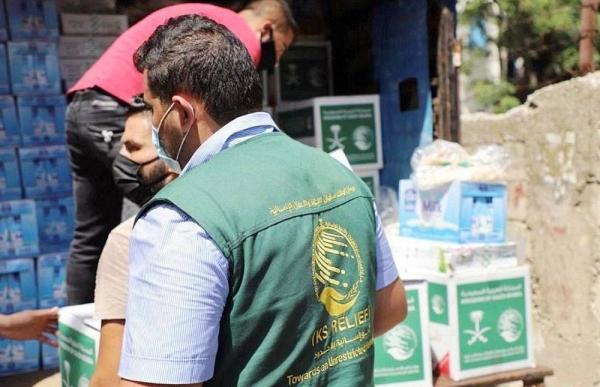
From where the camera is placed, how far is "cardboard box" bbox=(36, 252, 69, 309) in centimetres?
382

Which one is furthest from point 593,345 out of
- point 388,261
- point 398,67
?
point 388,261

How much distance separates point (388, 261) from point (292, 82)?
326 cm

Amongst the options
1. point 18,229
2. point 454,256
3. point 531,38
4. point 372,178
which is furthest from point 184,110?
point 531,38

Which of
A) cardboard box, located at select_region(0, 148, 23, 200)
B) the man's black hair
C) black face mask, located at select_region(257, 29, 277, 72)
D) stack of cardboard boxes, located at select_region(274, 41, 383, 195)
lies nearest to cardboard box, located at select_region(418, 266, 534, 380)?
black face mask, located at select_region(257, 29, 277, 72)

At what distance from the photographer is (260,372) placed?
114 cm

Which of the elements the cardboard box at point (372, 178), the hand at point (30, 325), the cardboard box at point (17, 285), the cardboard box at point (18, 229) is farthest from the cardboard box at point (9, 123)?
the cardboard box at point (372, 178)

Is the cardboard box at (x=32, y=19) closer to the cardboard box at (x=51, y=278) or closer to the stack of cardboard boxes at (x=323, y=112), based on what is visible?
the cardboard box at (x=51, y=278)

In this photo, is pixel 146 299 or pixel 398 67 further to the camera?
pixel 398 67

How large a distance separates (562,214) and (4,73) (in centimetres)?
307

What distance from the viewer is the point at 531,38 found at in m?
12.5

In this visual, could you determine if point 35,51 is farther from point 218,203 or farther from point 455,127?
point 218,203

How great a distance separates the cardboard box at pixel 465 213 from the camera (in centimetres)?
294

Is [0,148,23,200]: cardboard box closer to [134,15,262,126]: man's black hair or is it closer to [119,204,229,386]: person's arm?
[134,15,262,126]: man's black hair

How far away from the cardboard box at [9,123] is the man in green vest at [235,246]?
271 cm
